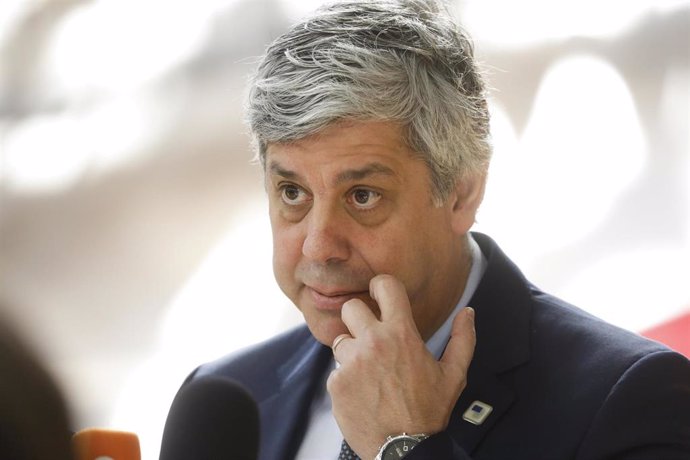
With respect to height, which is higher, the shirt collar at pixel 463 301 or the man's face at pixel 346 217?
the man's face at pixel 346 217

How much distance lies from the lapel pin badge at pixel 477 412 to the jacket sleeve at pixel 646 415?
18 centimetres

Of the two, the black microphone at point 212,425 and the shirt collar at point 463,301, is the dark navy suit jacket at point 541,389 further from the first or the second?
the black microphone at point 212,425

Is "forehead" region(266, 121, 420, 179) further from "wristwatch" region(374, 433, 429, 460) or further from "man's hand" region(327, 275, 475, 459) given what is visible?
"wristwatch" region(374, 433, 429, 460)

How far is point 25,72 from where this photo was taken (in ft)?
11.6

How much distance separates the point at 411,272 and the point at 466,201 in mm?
183

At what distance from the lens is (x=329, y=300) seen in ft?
5.77

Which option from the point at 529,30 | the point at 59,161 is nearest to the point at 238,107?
the point at 59,161

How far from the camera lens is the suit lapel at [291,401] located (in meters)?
1.92

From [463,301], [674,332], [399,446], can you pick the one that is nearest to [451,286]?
[463,301]

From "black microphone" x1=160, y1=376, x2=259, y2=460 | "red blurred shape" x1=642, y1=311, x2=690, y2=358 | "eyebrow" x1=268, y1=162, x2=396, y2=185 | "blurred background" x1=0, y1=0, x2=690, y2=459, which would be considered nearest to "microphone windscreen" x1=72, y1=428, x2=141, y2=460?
"black microphone" x1=160, y1=376, x2=259, y2=460

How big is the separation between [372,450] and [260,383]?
0.61 meters

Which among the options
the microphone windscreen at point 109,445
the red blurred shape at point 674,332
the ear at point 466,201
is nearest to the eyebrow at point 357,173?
the ear at point 466,201

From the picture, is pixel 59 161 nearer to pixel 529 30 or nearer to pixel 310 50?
pixel 529 30

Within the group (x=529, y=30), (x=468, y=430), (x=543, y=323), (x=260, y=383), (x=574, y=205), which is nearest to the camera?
(x=468, y=430)
